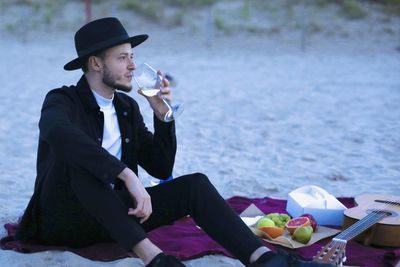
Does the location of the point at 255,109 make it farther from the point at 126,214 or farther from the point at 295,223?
the point at 126,214

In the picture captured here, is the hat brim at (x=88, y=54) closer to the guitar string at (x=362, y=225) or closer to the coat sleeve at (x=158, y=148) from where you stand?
the coat sleeve at (x=158, y=148)

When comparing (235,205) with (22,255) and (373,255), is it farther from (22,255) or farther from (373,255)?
(22,255)

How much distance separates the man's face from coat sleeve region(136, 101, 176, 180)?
1.03ft

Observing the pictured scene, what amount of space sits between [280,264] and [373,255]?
0.94 metres

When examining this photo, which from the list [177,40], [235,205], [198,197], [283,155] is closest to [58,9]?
[177,40]

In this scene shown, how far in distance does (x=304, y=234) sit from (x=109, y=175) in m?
1.34

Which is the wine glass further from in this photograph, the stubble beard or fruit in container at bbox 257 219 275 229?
fruit in container at bbox 257 219 275 229

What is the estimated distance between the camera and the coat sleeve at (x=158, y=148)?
13.0 ft


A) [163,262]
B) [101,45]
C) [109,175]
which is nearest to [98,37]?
[101,45]

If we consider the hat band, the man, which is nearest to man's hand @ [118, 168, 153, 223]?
the man

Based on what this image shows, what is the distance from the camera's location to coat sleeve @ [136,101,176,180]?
3949mm

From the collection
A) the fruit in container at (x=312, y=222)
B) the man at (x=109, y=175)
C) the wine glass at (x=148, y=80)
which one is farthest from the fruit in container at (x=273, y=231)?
the wine glass at (x=148, y=80)

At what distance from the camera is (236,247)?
10.8 feet

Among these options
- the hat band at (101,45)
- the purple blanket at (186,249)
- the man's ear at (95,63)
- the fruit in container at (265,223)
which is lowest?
the purple blanket at (186,249)
